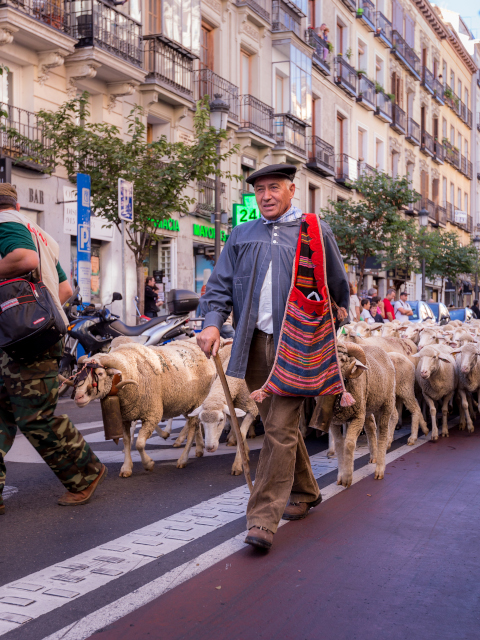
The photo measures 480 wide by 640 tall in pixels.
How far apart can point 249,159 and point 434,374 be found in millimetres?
19677

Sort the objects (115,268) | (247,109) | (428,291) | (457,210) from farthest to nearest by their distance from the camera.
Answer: (457,210) < (428,291) < (247,109) < (115,268)

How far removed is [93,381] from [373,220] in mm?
23958

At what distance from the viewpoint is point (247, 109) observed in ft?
89.2

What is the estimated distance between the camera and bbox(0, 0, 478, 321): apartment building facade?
1781cm

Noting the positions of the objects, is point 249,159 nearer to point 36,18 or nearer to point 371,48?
point 36,18

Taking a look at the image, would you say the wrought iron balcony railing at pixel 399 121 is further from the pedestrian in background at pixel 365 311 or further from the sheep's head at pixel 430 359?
the sheep's head at pixel 430 359

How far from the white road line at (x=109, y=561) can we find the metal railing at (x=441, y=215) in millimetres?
49170

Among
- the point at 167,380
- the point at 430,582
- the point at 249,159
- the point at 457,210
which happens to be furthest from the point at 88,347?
the point at 457,210

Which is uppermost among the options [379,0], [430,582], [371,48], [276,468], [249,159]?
[379,0]

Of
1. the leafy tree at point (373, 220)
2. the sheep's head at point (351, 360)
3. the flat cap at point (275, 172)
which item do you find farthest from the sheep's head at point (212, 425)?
the leafy tree at point (373, 220)

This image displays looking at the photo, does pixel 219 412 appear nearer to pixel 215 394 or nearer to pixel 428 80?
pixel 215 394

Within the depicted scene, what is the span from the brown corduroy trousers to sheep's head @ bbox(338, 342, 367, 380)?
1.25 m

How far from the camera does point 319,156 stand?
33344mm

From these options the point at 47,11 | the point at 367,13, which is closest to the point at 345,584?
the point at 47,11
